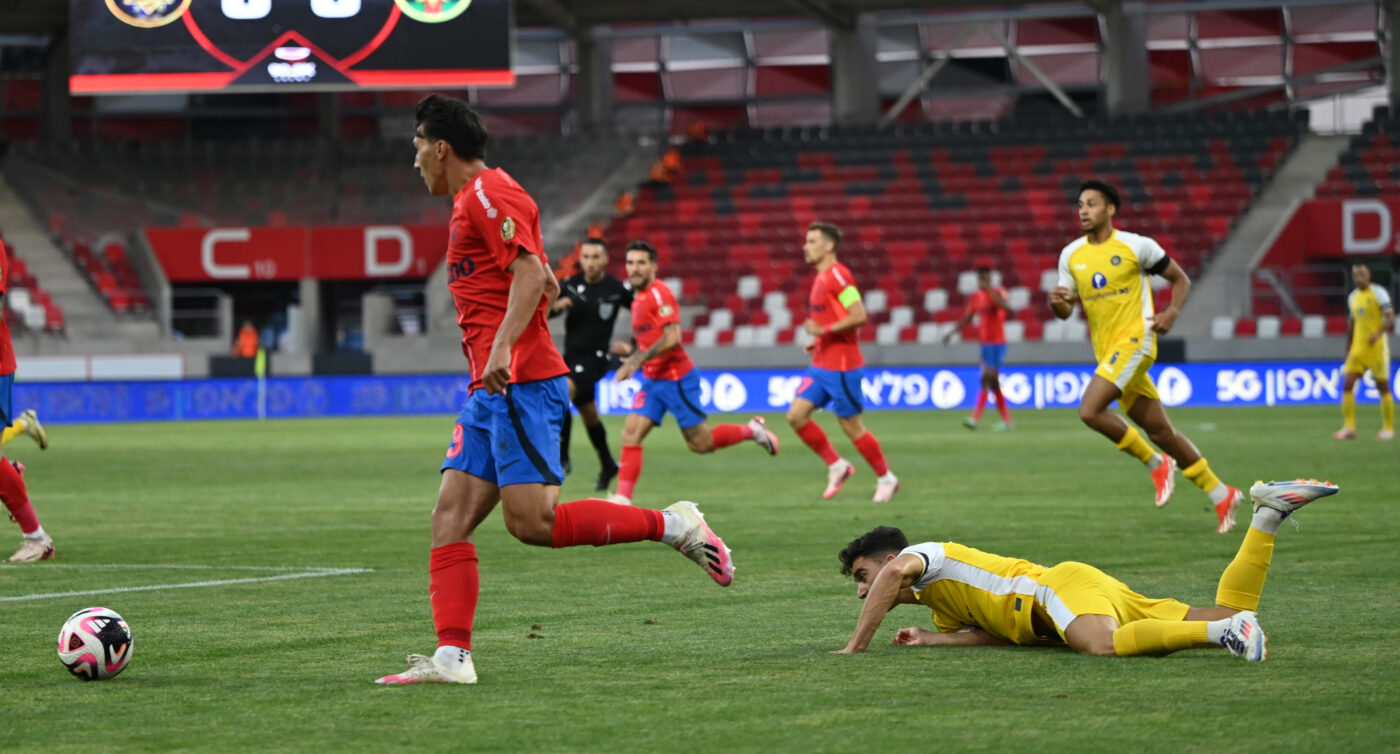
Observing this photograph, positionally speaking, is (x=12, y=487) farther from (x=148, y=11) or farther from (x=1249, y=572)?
(x=148, y=11)

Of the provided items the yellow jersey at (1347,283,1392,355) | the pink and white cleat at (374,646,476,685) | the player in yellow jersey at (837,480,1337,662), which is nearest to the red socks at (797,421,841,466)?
the player in yellow jersey at (837,480,1337,662)

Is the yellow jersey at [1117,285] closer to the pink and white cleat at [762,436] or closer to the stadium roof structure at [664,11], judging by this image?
the pink and white cleat at [762,436]

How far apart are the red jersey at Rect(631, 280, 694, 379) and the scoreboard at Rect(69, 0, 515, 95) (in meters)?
5.91

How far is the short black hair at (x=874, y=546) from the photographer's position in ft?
21.0

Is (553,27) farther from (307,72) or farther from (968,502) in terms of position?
(968,502)

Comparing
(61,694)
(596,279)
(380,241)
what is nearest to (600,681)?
(61,694)

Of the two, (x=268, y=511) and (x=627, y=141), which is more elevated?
(x=627, y=141)

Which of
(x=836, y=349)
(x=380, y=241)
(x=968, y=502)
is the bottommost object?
(x=968, y=502)

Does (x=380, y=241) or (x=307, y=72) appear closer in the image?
(x=307, y=72)

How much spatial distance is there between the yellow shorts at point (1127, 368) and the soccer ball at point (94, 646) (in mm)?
7352

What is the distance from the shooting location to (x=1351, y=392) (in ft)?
71.9

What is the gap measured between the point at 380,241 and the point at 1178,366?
743 inches

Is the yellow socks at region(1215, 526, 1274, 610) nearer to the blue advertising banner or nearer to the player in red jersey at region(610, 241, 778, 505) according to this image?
the player in red jersey at region(610, 241, 778, 505)

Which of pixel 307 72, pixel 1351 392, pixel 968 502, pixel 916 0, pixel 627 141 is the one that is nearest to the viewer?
pixel 968 502
